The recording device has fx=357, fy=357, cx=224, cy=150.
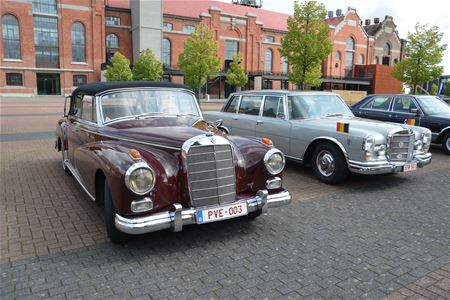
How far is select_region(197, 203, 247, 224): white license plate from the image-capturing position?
12.1ft

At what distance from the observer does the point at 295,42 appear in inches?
922

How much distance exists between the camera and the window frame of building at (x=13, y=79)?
140ft

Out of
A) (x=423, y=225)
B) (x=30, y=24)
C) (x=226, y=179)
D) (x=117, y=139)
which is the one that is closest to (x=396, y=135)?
(x=423, y=225)

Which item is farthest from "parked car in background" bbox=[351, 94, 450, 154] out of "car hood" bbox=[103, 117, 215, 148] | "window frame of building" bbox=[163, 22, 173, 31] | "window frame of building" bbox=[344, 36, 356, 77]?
"window frame of building" bbox=[344, 36, 356, 77]

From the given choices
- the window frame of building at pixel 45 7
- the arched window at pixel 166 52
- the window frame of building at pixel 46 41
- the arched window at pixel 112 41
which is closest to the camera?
the window frame of building at pixel 45 7

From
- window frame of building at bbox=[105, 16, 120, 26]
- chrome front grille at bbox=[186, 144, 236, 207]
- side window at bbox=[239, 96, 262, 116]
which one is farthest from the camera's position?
window frame of building at bbox=[105, 16, 120, 26]

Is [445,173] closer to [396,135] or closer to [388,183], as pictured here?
[388,183]

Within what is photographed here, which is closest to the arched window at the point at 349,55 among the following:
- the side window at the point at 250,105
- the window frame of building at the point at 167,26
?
the window frame of building at the point at 167,26

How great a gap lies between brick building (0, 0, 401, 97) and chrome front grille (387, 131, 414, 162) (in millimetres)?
45518

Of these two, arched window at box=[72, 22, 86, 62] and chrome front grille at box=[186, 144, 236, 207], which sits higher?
arched window at box=[72, 22, 86, 62]

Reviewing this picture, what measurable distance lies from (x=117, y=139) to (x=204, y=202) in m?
1.44

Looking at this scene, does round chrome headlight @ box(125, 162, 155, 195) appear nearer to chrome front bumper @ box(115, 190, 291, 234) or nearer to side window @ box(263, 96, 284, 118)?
chrome front bumper @ box(115, 190, 291, 234)

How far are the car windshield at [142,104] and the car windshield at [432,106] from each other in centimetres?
850

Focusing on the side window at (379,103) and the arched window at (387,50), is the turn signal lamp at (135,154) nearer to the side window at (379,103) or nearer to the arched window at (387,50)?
the side window at (379,103)
